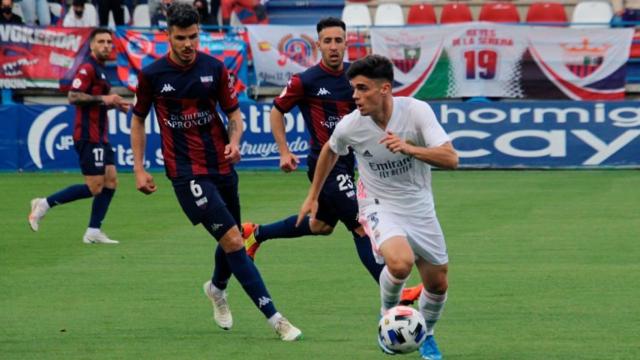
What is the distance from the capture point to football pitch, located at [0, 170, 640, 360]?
28.8 ft

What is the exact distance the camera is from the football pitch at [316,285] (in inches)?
346

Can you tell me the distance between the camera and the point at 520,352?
8422mm

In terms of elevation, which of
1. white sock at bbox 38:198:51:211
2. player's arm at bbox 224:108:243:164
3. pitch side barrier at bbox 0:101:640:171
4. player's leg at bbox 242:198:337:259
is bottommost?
pitch side barrier at bbox 0:101:640:171

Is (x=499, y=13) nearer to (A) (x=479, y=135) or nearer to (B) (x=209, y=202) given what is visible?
(A) (x=479, y=135)

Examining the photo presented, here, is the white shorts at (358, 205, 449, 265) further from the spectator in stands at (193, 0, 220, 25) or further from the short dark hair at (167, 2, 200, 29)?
the spectator in stands at (193, 0, 220, 25)

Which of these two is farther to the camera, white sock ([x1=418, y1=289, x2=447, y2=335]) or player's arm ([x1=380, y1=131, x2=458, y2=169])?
white sock ([x1=418, y1=289, x2=447, y2=335])

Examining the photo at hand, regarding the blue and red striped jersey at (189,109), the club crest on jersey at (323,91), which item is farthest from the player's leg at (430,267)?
the club crest on jersey at (323,91)

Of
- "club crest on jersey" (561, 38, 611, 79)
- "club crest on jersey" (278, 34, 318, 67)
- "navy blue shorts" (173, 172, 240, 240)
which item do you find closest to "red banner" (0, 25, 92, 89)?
"club crest on jersey" (278, 34, 318, 67)

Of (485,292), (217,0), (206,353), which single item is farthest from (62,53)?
(206,353)

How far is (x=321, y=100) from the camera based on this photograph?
10445 mm

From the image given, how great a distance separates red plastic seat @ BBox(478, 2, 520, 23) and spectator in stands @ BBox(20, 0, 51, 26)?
824 cm

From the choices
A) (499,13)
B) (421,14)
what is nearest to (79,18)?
(421,14)

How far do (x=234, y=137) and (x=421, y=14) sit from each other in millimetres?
17241

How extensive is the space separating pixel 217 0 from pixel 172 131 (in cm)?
1680
